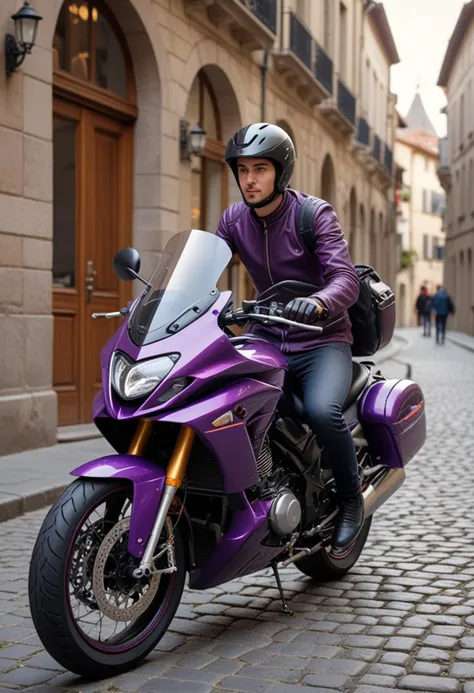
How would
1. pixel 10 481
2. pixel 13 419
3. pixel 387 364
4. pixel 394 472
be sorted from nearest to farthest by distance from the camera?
pixel 394 472 < pixel 10 481 < pixel 13 419 < pixel 387 364

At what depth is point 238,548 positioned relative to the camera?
3684mm

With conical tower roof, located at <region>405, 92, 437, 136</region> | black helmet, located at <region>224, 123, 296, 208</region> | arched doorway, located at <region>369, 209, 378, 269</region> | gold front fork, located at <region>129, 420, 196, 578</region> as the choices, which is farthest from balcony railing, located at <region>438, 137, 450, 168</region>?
gold front fork, located at <region>129, 420, 196, 578</region>

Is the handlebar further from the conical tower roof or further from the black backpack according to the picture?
the conical tower roof

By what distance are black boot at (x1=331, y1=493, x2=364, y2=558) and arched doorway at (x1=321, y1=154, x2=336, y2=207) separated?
19.8 m

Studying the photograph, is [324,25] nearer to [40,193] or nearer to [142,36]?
[142,36]

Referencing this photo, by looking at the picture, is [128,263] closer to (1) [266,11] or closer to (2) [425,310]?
(1) [266,11]

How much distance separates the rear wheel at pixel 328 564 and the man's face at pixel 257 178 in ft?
5.08

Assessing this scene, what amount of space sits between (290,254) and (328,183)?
66.6ft

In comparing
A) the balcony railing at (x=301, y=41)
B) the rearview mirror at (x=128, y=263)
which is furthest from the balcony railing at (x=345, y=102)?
the rearview mirror at (x=128, y=263)

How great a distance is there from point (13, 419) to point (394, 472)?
436 centimetres

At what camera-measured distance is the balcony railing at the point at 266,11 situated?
1476 centimetres

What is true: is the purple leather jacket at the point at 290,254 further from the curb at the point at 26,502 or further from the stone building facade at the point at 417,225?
the stone building facade at the point at 417,225

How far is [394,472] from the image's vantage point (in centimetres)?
471

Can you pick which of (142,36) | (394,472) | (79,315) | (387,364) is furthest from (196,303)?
(387,364)
